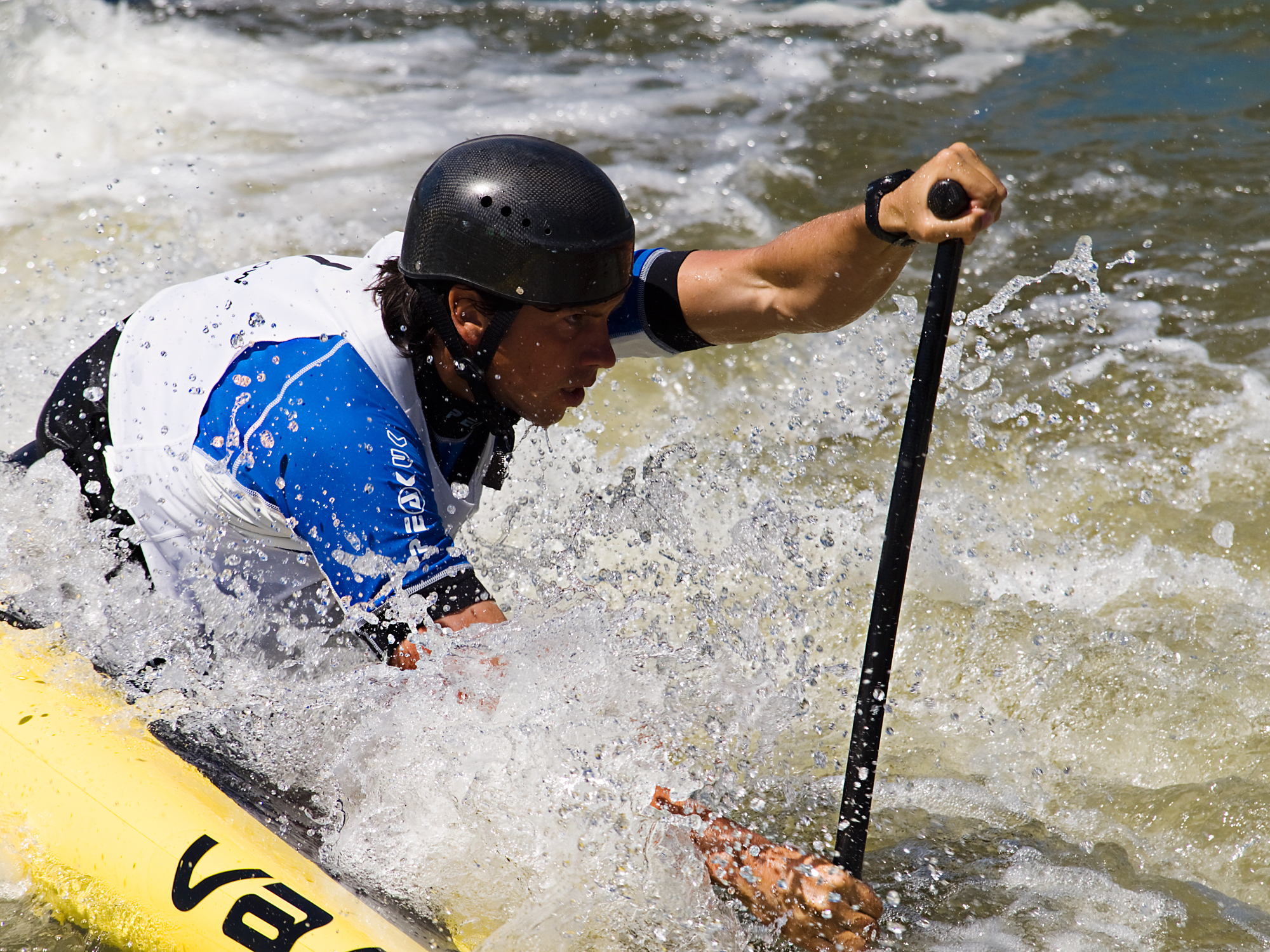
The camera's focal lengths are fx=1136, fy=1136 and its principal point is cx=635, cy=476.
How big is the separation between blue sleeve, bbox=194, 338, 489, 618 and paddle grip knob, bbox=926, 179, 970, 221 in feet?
3.57

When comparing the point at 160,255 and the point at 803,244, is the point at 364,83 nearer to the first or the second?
the point at 160,255

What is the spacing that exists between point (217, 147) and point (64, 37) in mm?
1859

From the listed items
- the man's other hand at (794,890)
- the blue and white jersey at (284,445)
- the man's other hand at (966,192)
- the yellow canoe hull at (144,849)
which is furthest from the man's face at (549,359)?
the yellow canoe hull at (144,849)

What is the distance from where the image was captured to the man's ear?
2293mm

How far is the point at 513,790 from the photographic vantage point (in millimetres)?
2404

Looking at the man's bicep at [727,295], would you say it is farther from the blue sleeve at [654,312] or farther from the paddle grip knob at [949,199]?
the paddle grip knob at [949,199]

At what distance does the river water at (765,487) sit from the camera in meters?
2.44

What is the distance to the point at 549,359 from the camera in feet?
7.73

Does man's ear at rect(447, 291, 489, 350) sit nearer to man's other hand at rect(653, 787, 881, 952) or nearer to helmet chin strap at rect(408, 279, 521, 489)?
helmet chin strap at rect(408, 279, 521, 489)

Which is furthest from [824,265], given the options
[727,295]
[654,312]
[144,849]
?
[144,849]

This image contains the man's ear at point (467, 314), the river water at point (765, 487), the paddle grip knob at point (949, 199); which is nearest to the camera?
the paddle grip knob at point (949, 199)

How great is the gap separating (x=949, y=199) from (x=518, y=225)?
81 centimetres

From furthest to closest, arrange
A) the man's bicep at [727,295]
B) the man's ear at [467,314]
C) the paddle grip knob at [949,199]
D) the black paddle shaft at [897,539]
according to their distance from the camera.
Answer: the man's bicep at [727,295]
the man's ear at [467,314]
the black paddle shaft at [897,539]
the paddle grip knob at [949,199]

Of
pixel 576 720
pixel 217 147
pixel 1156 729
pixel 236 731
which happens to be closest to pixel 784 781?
pixel 576 720
